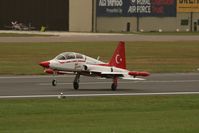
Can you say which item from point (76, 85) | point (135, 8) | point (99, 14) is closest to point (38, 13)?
point (99, 14)

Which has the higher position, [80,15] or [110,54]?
[80,15]

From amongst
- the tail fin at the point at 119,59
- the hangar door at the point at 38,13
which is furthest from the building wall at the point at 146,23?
the tail fin at the point at 119,59

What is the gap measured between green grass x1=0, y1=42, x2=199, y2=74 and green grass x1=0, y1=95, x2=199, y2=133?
15537 mm

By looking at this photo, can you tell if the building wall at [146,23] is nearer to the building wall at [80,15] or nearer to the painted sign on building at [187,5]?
the painted sign on building at [187,5]

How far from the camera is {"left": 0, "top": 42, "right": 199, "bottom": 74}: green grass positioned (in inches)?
1772

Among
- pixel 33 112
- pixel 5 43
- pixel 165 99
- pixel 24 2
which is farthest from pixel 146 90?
pixel 24 2

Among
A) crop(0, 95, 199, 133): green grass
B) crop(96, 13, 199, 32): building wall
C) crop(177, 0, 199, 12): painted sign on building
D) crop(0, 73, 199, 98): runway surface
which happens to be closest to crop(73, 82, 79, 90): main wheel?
crop(0, 73, 199, 98): runway surface

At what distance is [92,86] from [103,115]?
41.3 ft

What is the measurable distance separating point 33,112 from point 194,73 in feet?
71.2

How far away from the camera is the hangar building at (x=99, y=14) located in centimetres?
9938

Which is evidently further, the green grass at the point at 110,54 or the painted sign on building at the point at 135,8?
the painted sign on building at the point at 135,8

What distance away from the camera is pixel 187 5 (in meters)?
104

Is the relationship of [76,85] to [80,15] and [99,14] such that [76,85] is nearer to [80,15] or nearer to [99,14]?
[80,15]

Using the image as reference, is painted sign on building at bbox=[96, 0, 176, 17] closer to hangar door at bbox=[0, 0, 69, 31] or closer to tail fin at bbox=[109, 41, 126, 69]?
hangar door at bbox=[0, 0, 69, 31]
